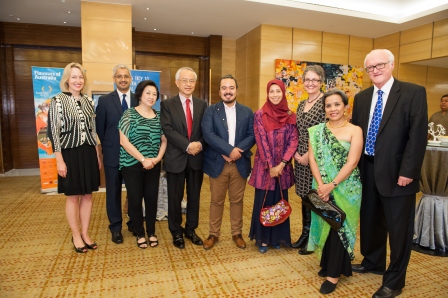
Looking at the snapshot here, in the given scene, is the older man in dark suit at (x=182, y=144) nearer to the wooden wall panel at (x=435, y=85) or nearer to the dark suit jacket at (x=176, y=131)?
the dark suit jacket at (x=176, y=131)

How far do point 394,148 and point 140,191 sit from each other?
91.7 inches

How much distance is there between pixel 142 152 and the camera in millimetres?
3115

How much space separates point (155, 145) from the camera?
3.19m

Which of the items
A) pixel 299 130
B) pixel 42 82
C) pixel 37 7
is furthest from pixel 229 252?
pixel 37 7

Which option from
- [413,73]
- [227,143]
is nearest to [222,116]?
[227,143]

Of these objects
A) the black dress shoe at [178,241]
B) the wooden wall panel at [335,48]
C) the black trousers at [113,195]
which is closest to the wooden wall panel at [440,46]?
the wooden wall panel at [335,48]

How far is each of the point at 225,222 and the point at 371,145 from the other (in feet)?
7.28

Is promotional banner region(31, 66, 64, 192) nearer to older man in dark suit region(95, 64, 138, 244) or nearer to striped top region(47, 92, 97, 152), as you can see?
older man in dark suit region(95, 64, 138, 244)

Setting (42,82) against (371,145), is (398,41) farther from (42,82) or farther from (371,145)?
(42,82)

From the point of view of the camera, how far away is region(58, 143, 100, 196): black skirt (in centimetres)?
298

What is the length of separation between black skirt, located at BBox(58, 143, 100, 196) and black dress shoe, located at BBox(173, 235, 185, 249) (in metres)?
0.97

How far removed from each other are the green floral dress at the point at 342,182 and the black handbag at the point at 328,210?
0.06 meters

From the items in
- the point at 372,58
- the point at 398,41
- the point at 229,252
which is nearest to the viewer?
the point at 372,58

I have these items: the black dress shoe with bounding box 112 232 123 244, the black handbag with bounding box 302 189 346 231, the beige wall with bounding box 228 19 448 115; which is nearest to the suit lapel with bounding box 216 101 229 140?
the black handbag with bounding box 302 189 346 231
